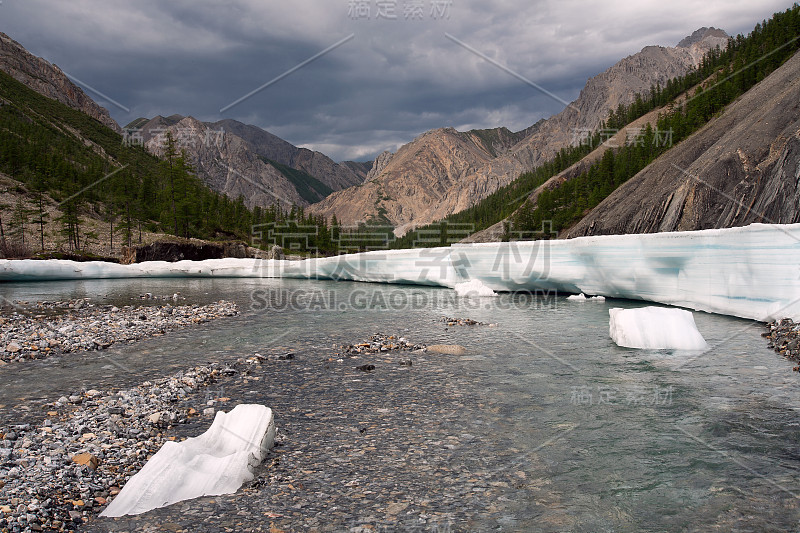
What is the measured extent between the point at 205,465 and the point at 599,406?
528 cm

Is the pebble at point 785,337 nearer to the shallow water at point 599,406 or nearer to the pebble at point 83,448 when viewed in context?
the shallow water at point 599,406

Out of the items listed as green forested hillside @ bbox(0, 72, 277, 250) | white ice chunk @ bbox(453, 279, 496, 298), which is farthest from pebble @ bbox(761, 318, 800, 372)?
green forested hillside @ bbox(0, 72, 277, 250)

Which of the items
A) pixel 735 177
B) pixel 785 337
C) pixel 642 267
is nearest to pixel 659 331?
pixel 785 337

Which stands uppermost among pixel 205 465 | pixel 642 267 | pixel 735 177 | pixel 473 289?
pixel 735 177

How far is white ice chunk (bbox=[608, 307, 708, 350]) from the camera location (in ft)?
33.1

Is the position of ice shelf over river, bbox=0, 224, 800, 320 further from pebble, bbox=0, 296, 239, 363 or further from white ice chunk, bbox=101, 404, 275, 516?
white ice chunk, bbox=101, 404, 275, 516

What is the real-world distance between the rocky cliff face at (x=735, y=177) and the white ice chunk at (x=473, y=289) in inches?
675

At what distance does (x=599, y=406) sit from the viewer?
663 cm

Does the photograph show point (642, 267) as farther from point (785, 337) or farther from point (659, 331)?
point (659, 331)

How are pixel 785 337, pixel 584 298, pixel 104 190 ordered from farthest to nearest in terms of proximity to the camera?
1. pixel 104 190
2. pixel 584 298
3. pixel 785 337

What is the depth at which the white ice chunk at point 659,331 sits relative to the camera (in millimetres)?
10102

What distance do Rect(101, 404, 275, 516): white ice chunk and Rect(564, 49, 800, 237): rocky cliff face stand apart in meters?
29.8

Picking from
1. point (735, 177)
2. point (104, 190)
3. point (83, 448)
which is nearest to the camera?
point (83, 448)

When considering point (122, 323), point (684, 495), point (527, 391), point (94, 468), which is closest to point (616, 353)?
point (527, 391)
